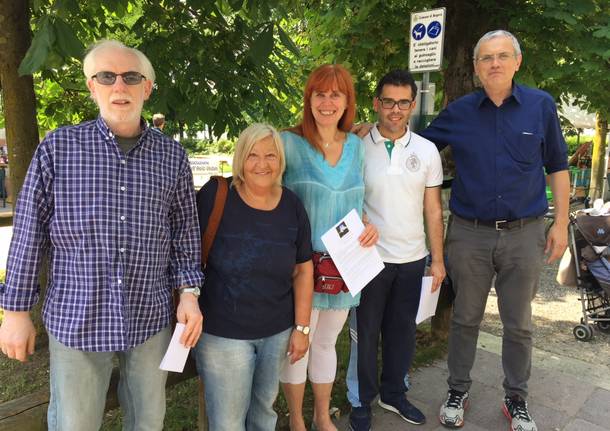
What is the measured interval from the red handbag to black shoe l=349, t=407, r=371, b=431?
946 mm

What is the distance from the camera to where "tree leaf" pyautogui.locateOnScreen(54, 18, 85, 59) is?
199 cm

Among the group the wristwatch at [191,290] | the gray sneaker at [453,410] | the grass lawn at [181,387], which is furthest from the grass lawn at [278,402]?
the wristwatch at [191,290]

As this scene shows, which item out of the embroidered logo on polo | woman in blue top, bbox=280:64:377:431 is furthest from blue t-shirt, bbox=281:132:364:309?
the embroidered logo on polo

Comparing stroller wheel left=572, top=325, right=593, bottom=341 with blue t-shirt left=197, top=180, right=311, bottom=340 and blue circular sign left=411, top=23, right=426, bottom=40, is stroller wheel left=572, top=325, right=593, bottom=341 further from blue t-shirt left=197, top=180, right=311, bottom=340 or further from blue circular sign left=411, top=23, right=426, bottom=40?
blue t-shirt left=197, top=180, right=311, bottom=340

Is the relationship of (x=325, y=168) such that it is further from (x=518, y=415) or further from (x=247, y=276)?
(x=518, y=415)

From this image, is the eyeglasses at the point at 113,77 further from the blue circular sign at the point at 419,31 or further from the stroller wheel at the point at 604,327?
the stroller wheel at the point at 604,327

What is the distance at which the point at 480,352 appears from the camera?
4156 mm

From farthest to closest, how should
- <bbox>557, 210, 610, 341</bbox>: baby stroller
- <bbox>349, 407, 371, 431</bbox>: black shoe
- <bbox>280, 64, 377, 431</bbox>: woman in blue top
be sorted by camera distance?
<bbox>557, 210, 610, 341</bbox>: baby stroller → <bbox>349, 407, 371, 431</bbox>: black shoe → <bbox>280, 64, 377, 431</bbox>: woman in blue top

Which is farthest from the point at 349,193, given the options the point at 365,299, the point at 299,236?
the point at 365,299

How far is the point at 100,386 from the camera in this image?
1812mm

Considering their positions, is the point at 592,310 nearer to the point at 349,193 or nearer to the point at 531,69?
the point at 531,69

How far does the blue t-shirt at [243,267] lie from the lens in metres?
2.06

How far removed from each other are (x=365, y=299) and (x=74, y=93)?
11.2 ft

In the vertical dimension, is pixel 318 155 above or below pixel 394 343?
above
